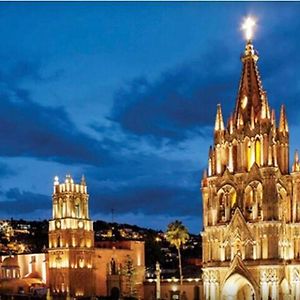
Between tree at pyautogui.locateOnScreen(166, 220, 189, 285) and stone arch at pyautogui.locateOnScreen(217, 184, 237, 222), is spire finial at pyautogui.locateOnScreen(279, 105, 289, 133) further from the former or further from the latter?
tree at pyautogui.locateOnScreen(166, 220, 189, 285)

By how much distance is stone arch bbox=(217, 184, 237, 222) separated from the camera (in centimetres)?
7062

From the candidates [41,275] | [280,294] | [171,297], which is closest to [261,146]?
[280,294]

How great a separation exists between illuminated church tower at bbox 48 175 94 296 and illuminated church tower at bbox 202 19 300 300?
30.6 metres

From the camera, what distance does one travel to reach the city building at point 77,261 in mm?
98125

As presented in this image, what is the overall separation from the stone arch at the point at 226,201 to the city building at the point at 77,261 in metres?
27.9

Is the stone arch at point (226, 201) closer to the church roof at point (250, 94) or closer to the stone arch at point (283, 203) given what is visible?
the stone arch at point (283, 203)

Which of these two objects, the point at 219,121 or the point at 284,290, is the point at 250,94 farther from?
the point at 284,290

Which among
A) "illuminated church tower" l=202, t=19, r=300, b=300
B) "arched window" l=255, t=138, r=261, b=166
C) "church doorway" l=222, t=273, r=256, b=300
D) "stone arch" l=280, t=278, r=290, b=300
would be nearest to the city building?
"church doorway" l=222, t=273, r=256, b=300

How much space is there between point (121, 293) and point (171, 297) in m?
12.2

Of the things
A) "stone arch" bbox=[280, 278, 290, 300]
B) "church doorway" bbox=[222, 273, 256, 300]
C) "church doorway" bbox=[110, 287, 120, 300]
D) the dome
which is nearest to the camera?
"stone arch" bbox=[280, 278, 290, 300]

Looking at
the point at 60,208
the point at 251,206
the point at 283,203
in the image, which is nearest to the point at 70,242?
the point at 60,208

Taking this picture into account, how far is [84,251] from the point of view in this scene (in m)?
99.5

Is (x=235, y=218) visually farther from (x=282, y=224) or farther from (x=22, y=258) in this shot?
(x=22, y=258)

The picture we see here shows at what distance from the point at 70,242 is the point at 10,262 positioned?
55.4 ft
